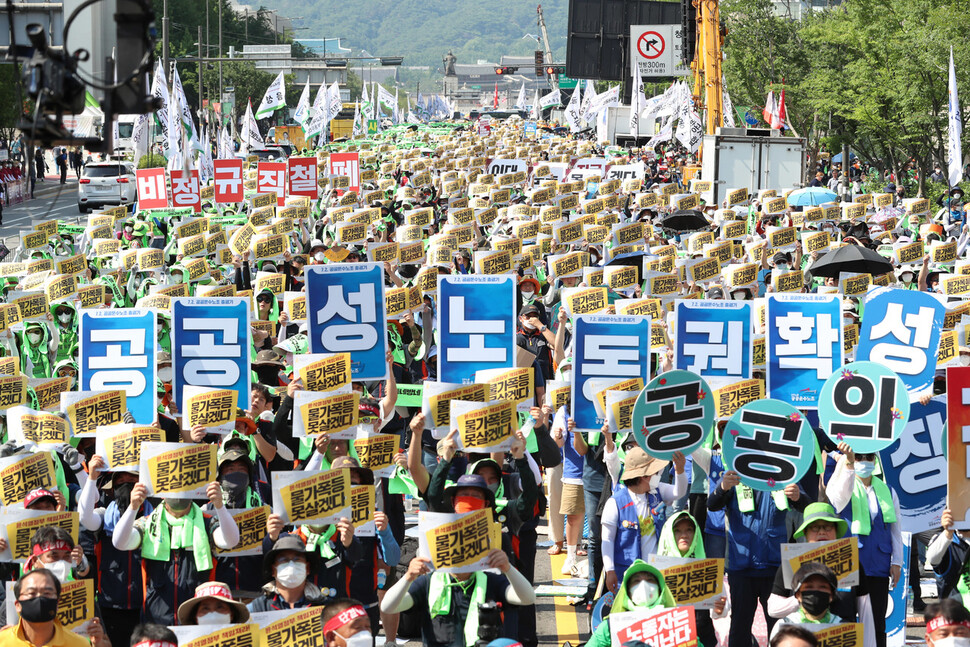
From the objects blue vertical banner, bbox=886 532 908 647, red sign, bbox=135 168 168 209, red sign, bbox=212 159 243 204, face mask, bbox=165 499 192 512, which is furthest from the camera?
red sign, bbox=212 159 243 204

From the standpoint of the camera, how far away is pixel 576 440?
9.56 meters

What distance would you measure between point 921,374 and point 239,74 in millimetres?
80086

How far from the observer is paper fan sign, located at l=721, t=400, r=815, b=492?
7629 millimetres

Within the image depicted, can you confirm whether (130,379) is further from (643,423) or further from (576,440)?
(643,423)

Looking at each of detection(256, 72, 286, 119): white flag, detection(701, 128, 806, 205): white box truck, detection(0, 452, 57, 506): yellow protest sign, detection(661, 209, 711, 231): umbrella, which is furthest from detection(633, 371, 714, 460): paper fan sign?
detection(256, 72, 286, 119): white flag

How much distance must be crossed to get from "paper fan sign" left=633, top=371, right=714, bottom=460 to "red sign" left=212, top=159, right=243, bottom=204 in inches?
662

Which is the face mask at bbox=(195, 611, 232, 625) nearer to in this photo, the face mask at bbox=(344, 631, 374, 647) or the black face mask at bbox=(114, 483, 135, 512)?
the face mask at bbox=(344, 631, 374, 647)

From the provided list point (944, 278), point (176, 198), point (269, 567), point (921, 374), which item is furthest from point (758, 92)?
point (269, 567)

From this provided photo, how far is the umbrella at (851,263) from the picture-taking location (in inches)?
597

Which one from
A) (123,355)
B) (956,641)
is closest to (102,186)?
(123,355)

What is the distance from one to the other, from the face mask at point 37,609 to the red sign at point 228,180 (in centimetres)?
1798

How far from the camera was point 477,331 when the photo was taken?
34.5 feet

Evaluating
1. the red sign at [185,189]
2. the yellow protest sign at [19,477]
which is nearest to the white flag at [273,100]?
the red sign at [185,189]

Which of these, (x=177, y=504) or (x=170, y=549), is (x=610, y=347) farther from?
(x=170, y=549)
